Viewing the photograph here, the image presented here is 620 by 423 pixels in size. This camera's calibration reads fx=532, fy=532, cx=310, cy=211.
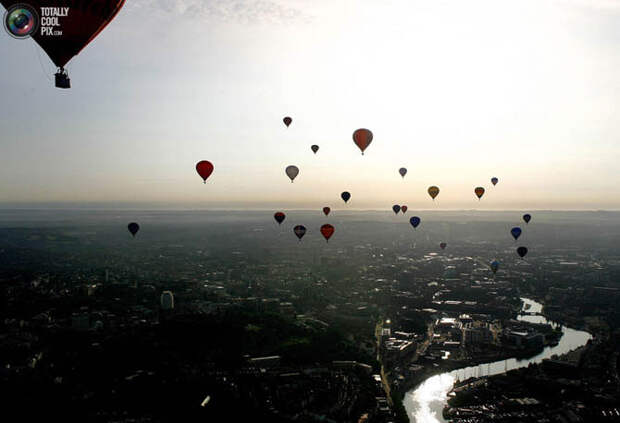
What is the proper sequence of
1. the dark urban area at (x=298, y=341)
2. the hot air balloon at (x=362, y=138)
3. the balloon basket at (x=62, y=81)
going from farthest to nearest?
the hot air balloon at (x=362, y=138) < the dark urban area at (x=298, y=341) < the balloon basket at (x=62, y=81)

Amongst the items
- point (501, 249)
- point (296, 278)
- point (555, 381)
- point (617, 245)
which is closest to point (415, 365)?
point (555, 381)

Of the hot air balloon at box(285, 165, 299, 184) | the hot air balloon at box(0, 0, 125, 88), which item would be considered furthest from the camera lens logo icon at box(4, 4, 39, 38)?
the hot air balloon at box(285, 165, 299, 184)

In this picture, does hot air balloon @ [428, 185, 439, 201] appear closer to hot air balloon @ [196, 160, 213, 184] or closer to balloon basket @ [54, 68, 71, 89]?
hot air balloon @ [196, 160, 213, 184]

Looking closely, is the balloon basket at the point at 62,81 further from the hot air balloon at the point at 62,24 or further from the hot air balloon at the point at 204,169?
the hot air balloon at the point at 204,169

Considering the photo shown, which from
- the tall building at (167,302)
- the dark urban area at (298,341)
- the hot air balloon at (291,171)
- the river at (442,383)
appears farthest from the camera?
the tall building at (167,302)

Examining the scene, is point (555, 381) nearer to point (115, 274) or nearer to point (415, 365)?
point (415, 365)

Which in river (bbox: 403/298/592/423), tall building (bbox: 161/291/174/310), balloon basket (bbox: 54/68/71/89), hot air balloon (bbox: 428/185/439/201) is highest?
balloon basket (bbox: 54/68/71/89)

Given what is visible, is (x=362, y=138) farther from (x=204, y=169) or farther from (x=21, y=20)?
(x=21, y=20)

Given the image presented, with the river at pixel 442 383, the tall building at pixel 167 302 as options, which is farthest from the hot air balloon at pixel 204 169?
the tall building at pixel 167 302
